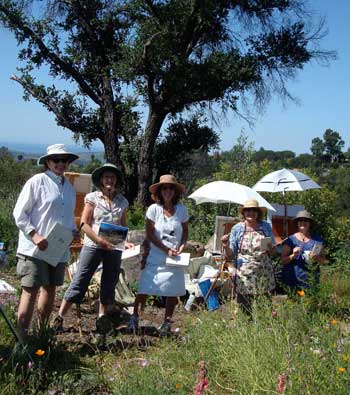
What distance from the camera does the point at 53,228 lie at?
4070 mm

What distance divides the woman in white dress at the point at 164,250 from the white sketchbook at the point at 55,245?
3.22ft

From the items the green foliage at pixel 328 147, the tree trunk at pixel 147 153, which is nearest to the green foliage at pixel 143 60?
the tree trunk at pixel 147 153

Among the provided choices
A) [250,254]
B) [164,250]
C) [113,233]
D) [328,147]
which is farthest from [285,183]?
[328,147]

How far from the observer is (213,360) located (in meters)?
3.54

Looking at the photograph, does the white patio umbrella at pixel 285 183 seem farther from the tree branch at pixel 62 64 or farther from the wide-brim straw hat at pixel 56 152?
the tree branch at pixel 62 64

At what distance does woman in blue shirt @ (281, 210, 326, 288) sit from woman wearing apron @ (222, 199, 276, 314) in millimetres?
342

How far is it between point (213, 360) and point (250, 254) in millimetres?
1633

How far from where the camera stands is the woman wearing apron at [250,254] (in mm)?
4996

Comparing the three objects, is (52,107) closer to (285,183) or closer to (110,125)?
(110,125)

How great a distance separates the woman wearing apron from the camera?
5.00 metres

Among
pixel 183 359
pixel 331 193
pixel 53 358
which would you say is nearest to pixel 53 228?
pixel 53 358

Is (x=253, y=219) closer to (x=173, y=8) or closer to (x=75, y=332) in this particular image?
(x=75, y=332)

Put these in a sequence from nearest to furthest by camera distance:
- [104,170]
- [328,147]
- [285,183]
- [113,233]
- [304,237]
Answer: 1. [113,233]
2. [104,170]
3. [304,237]
4. [285,183]
5. [328,147]

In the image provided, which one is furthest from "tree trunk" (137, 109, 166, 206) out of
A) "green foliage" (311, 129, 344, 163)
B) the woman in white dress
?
"green foliage" (311, 129, 344, 163)
